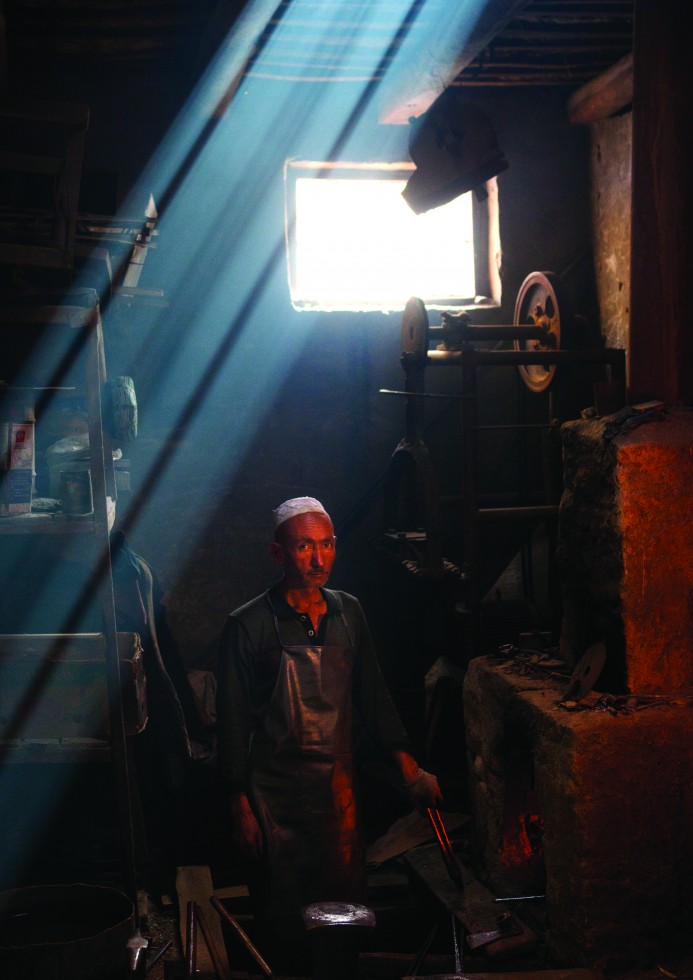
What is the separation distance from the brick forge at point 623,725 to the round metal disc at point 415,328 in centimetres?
186

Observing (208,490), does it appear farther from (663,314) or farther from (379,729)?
(663,314)

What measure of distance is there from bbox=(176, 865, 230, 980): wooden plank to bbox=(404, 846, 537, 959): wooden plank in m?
1.00

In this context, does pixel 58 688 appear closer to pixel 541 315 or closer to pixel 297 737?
pixel 297 737

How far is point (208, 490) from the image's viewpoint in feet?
22.3

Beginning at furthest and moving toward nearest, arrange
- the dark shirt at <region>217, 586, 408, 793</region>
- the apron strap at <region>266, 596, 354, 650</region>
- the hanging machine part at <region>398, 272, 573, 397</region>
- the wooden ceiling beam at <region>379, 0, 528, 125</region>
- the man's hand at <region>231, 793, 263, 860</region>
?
the hanging machine part at <region>398, 272, 573, 397</region> < the wooden ceiling beam at <region>379, 0, 528, 125</region> < the apron strap at <region>266, 596, 354, 650</region> < the dark shirt at <region>217, 586, 408, 793</region> < the man's hand at <region>231, 793, 263, 860</region>

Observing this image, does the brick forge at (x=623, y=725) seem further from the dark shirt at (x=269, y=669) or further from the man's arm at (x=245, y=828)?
the man's arm at (x=245, y=828)

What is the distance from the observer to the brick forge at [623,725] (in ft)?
12.4

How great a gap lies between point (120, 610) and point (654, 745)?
2543 mm

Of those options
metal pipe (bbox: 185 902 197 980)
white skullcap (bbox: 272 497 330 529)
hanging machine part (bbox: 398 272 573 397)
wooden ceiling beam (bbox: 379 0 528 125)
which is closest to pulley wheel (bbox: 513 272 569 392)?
hanging machine part (bbox: 398 272 573 397)

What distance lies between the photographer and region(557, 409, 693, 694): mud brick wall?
3.98 m

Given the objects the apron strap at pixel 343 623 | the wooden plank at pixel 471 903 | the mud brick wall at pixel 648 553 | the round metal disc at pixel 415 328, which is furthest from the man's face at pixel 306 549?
the round metal disc at pixel 415 328

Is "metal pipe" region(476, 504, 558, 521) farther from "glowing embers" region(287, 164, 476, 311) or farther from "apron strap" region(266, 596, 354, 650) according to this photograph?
"apron strap" region(266, 596, 354, 650)

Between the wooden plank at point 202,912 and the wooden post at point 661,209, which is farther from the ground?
the wooden post at point 661,209

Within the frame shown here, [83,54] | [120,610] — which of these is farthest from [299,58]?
[120,610]
